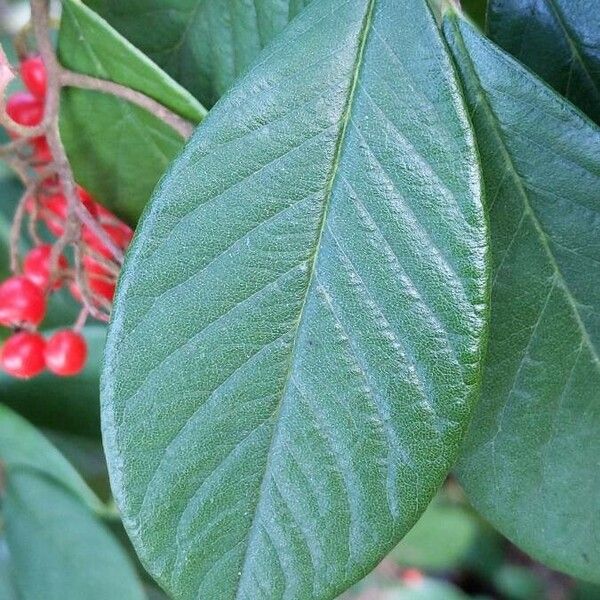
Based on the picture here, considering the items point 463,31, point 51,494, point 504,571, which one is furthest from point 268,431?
point 504,571

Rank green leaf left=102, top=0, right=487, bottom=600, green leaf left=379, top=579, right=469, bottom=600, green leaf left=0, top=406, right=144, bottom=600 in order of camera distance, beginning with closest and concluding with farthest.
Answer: green leaf left=102, top=0, right=487, bottom=600 → green leaf left=0, top=406, right=144, bottom=600 → green leaf left=379, top=579, right=469, bottom=600

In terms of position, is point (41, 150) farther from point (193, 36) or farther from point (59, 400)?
point (59, 400)

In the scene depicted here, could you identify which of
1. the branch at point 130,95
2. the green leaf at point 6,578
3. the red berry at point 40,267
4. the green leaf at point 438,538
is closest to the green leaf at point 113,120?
the branch at point 130,95

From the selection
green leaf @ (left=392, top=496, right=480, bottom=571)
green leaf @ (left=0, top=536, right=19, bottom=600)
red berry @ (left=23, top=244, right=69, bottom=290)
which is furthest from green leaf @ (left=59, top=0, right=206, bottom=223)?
green leaf @ (left=392, top=496, right=480, bottom=571)

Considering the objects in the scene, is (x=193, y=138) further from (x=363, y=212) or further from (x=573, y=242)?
(x=573, y=242)

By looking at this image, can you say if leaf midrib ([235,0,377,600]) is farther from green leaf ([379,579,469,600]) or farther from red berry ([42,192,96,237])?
green leaf ([379,579,469,600])

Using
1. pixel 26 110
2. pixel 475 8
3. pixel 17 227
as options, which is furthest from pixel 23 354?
pixel 475 8
